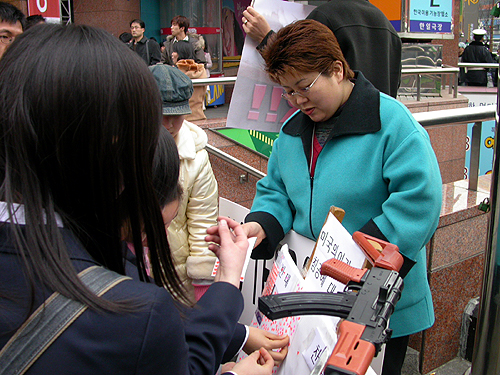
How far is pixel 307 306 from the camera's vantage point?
1.18m

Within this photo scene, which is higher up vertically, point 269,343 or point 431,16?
point 431,16

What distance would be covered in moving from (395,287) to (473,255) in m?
2.20

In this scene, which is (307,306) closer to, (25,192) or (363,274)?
(363,274)

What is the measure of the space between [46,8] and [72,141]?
21.2 ft

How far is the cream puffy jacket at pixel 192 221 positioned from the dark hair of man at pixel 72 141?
1.77 m

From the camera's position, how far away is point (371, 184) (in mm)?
Answer: 1860

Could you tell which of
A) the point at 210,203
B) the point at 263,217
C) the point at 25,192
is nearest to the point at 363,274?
the point at 25,192

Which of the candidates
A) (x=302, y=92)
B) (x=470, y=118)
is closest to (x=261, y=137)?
(x=470, y=118)

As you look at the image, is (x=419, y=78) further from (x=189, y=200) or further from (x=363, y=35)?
(x=189, y=200)

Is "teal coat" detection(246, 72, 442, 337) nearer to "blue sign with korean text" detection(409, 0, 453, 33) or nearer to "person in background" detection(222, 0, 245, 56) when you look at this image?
"blue sign with korean text" detection(409, 0, 453, 33)

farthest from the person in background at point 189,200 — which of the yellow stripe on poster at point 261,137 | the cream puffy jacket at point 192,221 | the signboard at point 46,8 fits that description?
the signboard at point 46,8

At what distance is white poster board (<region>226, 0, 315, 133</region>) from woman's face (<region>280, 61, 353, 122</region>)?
54cm

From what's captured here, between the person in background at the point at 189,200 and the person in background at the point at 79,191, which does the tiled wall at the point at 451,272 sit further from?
the person in background at the point at 79,191

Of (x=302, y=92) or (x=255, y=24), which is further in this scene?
(x=255, y=24)
